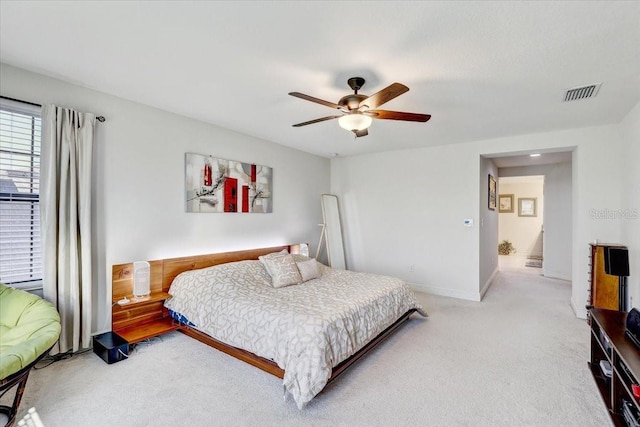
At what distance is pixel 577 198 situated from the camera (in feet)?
13.3

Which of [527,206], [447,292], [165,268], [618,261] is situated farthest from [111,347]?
[527,206]

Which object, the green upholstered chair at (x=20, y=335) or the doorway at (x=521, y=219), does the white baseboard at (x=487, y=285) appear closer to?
the doorway at (x=521, y=219)

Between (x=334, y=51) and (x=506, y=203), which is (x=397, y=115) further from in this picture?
(x=506, y=203)

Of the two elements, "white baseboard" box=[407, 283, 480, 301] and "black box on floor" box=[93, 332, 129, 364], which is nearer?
"black box on floor" box=[93, 332, 129, 364]

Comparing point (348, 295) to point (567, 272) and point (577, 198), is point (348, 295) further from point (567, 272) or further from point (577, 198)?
point (567, 272)

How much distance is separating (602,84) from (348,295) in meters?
3.02

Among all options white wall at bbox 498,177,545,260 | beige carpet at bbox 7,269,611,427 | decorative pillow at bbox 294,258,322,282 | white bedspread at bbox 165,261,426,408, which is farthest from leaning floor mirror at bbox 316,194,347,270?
white wall at bbox 498,177,545,260

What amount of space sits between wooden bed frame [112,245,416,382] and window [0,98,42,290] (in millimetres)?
660

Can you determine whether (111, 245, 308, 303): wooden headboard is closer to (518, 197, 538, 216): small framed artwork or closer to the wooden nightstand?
the wooden nightstand

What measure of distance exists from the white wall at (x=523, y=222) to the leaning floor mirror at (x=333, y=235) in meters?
5.93

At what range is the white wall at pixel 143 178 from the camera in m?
2.95

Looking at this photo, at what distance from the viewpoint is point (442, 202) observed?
502 centimetres

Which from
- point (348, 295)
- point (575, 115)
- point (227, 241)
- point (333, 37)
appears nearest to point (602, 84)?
point (575, 115)

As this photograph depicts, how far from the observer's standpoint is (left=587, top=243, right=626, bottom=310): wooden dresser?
342 centimetres
